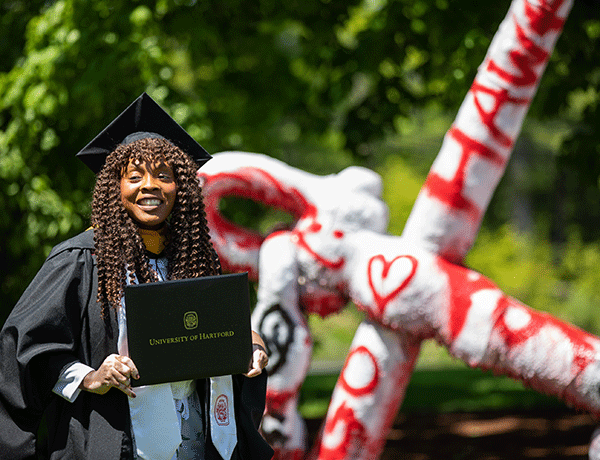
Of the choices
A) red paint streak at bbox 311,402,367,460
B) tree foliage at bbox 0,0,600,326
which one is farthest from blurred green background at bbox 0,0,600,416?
red paint streak at bbox 311,402,367,460

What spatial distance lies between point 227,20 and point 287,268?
2.89 metres

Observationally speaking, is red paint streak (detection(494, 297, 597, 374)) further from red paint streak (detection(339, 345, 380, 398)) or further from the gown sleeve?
the gown sleeve

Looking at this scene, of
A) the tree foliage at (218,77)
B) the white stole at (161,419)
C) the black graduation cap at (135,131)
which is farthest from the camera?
the tree foliage at (218,77)

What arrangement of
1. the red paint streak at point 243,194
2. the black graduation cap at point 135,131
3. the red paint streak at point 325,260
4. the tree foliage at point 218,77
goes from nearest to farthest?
the black graduation cap at point 135,131 → the red paint streak at point 325,260 → the red paint streak at point 243,194 → the tree foliage at point 218,77

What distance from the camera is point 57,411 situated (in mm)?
2424

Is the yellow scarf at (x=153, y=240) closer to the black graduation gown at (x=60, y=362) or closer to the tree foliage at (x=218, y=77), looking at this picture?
the black graduation gown at (x=60, y=362)

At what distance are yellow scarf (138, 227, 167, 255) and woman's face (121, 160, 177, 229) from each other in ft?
0.07

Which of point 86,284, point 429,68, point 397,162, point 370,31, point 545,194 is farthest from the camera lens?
point 545,194

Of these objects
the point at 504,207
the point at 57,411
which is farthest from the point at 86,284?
the point at 504,207

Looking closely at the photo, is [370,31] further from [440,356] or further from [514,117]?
[440,356]

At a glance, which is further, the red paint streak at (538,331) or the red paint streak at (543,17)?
the red paint streak at (543,17)

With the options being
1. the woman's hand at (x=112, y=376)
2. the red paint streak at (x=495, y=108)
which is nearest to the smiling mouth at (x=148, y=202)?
the woman's hand at (x=112, y=376)

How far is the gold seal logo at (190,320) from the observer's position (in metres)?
2.37

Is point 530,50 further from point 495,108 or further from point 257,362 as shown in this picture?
point 257,362
